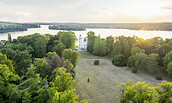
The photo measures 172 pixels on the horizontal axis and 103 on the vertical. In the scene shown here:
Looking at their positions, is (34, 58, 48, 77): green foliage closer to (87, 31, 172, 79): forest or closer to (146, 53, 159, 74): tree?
(87, 31, 172, 79): forest

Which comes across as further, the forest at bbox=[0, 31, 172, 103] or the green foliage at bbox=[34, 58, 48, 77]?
the green foliage at bbox=[34, 58, 48, 77]

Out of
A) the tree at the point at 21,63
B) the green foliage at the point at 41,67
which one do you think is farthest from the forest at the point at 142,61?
the tree at the point at 21,63

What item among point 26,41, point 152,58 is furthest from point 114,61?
point 26,41

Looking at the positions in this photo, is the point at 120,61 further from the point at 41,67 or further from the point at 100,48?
the point at 41,67

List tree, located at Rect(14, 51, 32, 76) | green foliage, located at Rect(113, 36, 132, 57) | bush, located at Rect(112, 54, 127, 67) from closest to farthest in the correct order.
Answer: tree, located at Rect(14, 51, 32, 76)
bush, located at Rect(112, 54, 127, 67)
green foliage, located at Rect(113, 36, 132, 57)

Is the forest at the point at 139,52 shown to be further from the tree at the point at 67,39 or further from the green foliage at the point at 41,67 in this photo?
the green foliage at the point at 41,67

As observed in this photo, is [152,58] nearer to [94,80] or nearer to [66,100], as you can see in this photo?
[94,80]

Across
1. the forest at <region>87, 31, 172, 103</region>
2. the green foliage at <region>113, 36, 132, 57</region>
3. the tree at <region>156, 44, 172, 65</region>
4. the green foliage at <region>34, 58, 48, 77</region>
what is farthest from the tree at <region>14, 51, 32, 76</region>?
the tree at <region>156, 44, 172, 65</region>

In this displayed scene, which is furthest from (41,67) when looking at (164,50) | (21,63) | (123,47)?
(164,50)
